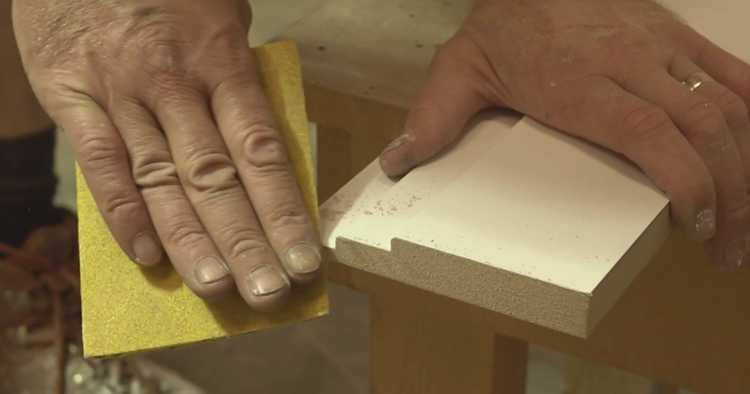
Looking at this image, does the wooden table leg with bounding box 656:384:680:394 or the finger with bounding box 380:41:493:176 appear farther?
the wooden table leg with bounding box 656:384:680:394

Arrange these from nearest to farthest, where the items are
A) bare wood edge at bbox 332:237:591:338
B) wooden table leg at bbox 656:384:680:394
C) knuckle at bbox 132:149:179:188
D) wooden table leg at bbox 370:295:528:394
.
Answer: bare wood edge at bbox 332:237:591:338, knuckle at bbox 132:149:179:188, wooden table leg at bbox 370:295:528:394, wooden table leg at bbox 656:384:680:394

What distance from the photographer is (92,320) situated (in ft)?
1.98

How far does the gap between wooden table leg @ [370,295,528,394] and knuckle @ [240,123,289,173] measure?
201mm

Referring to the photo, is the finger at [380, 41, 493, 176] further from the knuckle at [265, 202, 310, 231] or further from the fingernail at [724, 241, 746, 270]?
the fingernail at [724, 241, 746, 270]

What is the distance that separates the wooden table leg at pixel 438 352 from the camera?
785 mm

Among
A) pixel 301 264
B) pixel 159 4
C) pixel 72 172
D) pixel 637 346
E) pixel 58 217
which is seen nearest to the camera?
pixel 301 264

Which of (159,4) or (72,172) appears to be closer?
(159,4)

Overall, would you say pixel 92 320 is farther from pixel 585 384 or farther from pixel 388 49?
pixel 585 384

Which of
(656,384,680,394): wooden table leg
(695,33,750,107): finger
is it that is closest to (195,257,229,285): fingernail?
(695,33,750,107): finger

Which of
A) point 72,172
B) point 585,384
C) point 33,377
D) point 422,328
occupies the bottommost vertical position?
point 72,172

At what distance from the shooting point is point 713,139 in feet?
1.96

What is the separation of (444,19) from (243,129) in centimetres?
30

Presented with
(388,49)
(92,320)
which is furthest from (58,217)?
(92,320)

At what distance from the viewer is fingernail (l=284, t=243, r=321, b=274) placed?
0.58 metres
